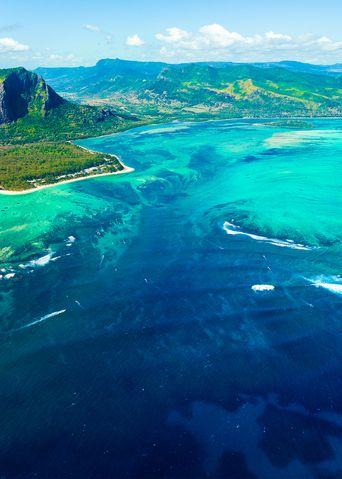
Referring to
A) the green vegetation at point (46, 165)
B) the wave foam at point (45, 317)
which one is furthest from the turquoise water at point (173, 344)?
the green vegetation at point (46, 165)

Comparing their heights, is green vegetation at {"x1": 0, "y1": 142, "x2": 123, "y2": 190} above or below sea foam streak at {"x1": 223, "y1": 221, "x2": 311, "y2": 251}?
above

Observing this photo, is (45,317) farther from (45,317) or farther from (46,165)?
(46,165)

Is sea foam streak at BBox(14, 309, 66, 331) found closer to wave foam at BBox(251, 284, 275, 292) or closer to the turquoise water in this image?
the turquoise water

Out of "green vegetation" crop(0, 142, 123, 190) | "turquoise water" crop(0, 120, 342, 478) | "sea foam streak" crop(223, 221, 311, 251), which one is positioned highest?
"green vegetation" crop(0, 142, 123, 190)

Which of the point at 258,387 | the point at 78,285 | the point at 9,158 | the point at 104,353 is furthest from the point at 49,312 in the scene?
the point at 9,158

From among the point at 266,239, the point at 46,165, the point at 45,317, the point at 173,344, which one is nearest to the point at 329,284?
the point at 266,239

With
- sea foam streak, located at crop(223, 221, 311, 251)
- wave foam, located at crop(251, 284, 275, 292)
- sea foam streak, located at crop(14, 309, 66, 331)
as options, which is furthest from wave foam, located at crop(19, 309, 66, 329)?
sea foam streak, located at crop(223, 221, 311, 251)
